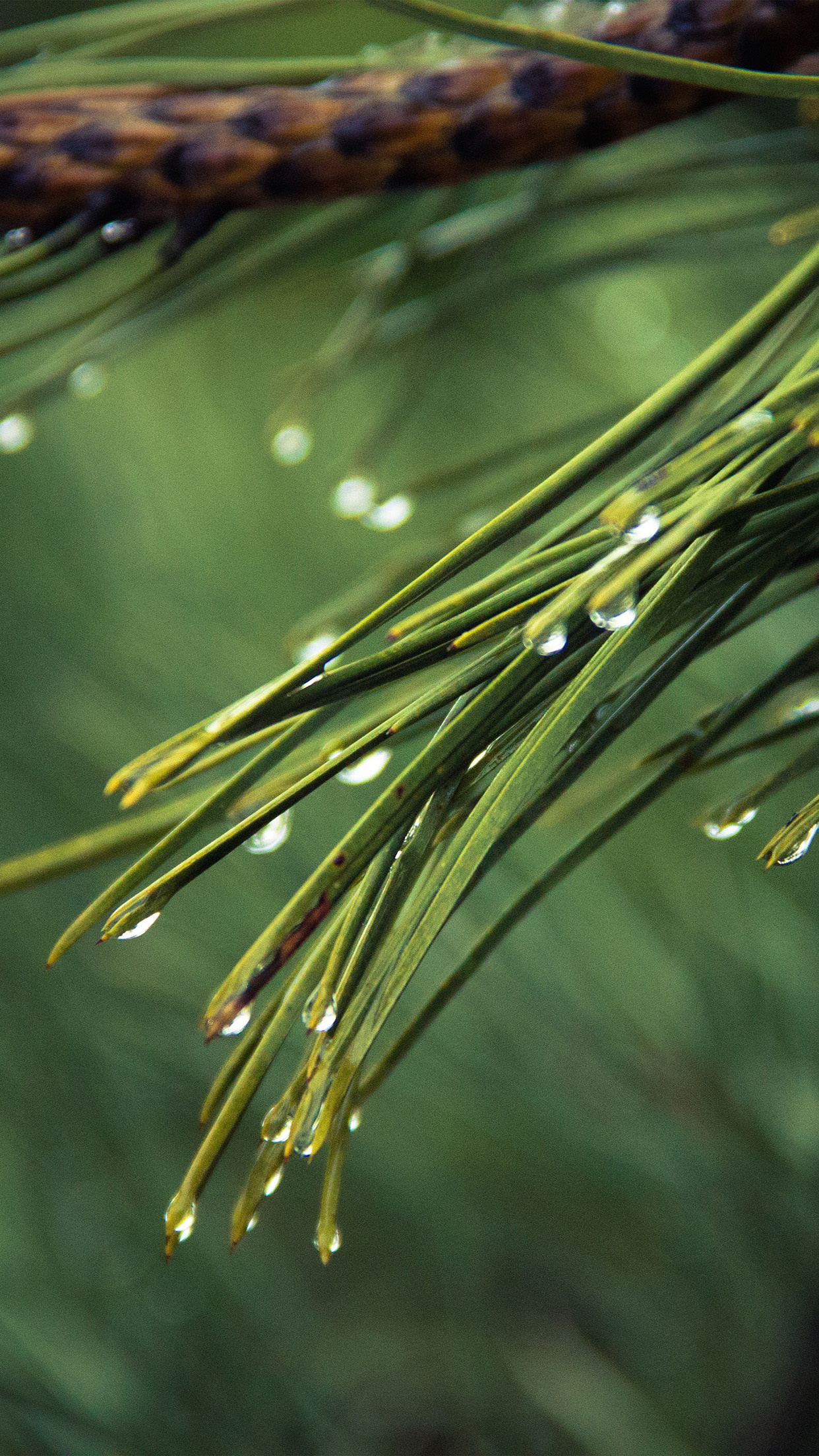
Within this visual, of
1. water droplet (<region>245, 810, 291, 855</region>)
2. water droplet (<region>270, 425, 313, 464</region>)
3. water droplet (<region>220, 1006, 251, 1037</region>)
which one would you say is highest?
water droplet (<region>270, 425, 313, 464</region>)

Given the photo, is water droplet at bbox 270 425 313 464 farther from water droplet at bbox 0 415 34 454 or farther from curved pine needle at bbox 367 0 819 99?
curved pine needle at bbox 367 0 819 99

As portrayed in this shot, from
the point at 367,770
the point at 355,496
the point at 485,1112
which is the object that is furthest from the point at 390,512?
the point at 485,1112

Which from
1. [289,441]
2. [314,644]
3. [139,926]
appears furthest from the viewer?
[289,441]

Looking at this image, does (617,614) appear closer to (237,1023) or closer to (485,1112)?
(237,1023)

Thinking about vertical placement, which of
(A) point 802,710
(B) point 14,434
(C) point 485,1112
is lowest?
(C) point 485,1112

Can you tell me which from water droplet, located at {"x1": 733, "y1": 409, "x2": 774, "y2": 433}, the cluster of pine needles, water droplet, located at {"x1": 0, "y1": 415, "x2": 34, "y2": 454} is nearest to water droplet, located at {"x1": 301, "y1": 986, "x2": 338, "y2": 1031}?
the cluster of pine needles

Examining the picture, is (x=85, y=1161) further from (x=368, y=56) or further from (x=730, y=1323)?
(x=368, y=56)

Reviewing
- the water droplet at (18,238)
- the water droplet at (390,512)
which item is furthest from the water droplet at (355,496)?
the water droplet at (18,238)
